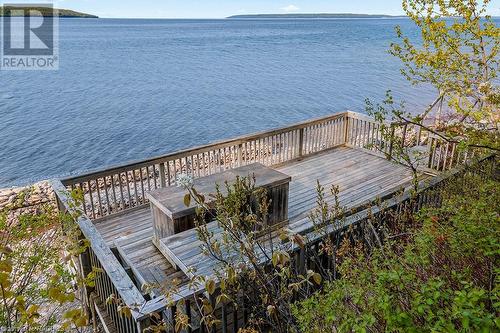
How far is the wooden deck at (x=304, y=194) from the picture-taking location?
14.1ft

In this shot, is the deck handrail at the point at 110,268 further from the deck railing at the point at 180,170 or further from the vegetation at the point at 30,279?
the vegetation at the point at 30,279

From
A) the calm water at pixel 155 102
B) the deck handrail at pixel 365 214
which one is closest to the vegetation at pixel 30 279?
the deck handrail at pixel 365 214

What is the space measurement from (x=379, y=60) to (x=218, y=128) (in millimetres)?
28085

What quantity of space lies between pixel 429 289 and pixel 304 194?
4733mm

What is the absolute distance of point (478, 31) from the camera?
575 centimetres

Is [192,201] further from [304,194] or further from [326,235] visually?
[304,194]

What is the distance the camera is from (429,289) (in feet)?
5.65

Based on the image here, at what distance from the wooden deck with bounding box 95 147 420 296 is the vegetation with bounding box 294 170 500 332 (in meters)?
1.06

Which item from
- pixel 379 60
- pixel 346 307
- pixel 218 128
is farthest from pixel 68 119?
pixel 379 60

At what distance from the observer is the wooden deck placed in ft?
14.1

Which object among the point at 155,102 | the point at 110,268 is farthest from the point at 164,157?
the point at 155,102

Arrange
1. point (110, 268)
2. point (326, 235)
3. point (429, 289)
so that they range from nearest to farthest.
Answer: point (429, 289)
point (110, 268)
point (326, 235)

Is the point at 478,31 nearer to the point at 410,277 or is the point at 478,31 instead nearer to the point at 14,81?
the point at 410,277

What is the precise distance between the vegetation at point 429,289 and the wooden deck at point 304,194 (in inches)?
41.7
